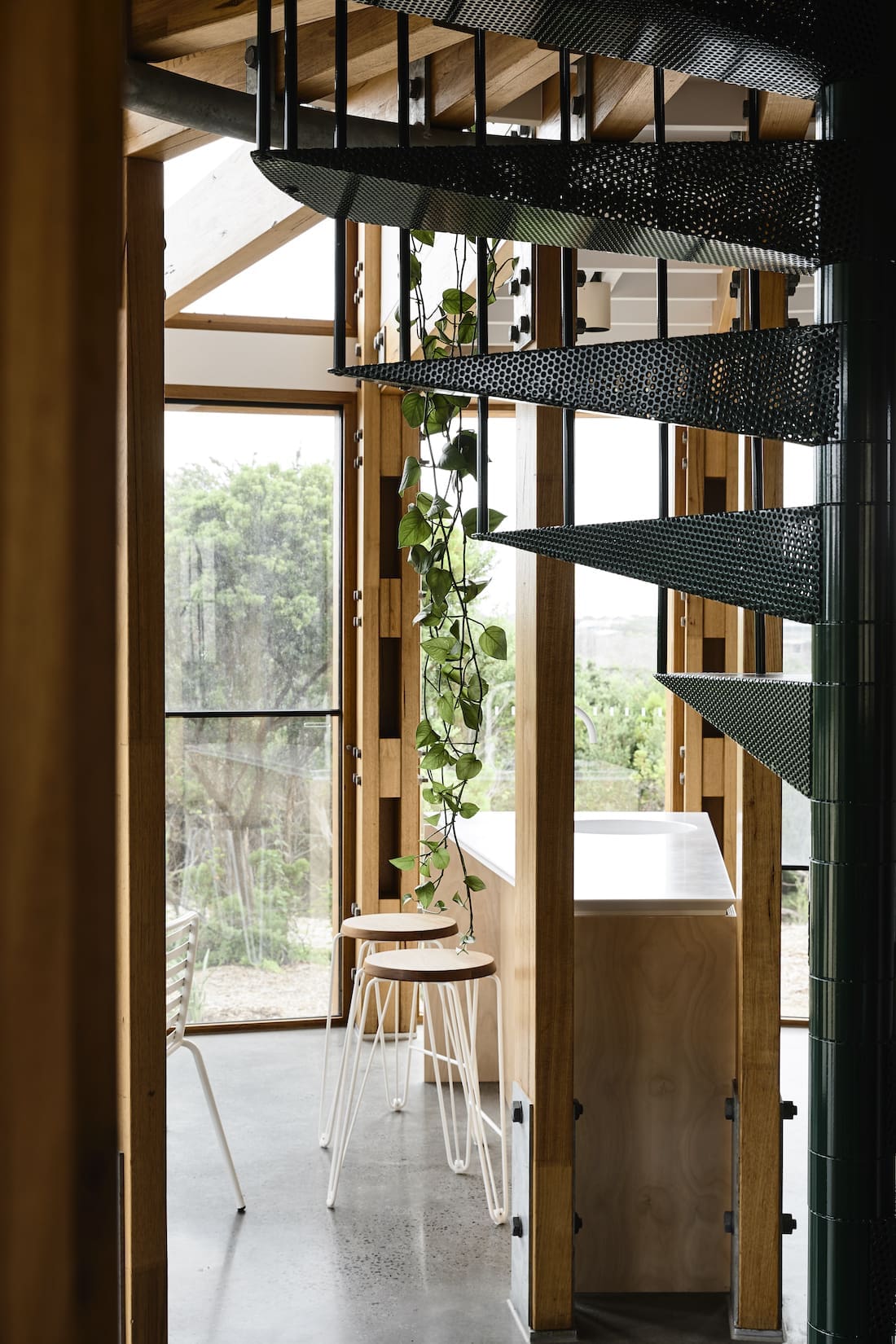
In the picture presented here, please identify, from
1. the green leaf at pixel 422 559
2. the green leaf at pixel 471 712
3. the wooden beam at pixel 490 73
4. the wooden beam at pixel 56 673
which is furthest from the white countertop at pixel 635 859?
the wooden beam at pixel 56 673

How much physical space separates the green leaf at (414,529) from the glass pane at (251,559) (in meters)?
2.08

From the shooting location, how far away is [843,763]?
1.48 meters

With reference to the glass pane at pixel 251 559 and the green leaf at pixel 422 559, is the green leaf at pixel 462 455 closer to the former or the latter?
the green leaf at pixel 422 559

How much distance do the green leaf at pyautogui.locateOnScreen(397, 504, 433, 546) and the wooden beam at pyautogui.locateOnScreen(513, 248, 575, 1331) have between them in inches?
23.1

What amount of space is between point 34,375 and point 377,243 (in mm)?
4958

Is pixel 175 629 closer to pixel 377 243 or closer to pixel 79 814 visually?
pixel 377 243

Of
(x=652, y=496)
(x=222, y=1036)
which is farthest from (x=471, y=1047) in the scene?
Answer: (x=652, y=496)

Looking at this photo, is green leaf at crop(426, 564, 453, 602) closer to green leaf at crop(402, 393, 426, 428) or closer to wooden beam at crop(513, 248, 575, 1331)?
green leaf at crop(402, 393, 426, 428)

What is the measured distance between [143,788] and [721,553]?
3.55ft

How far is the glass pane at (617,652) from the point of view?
5500mm

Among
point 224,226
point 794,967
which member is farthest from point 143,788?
point 794,967

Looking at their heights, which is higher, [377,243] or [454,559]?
[377,243]

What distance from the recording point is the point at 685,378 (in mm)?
1610

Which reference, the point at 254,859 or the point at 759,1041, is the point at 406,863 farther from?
the point at 254,859
